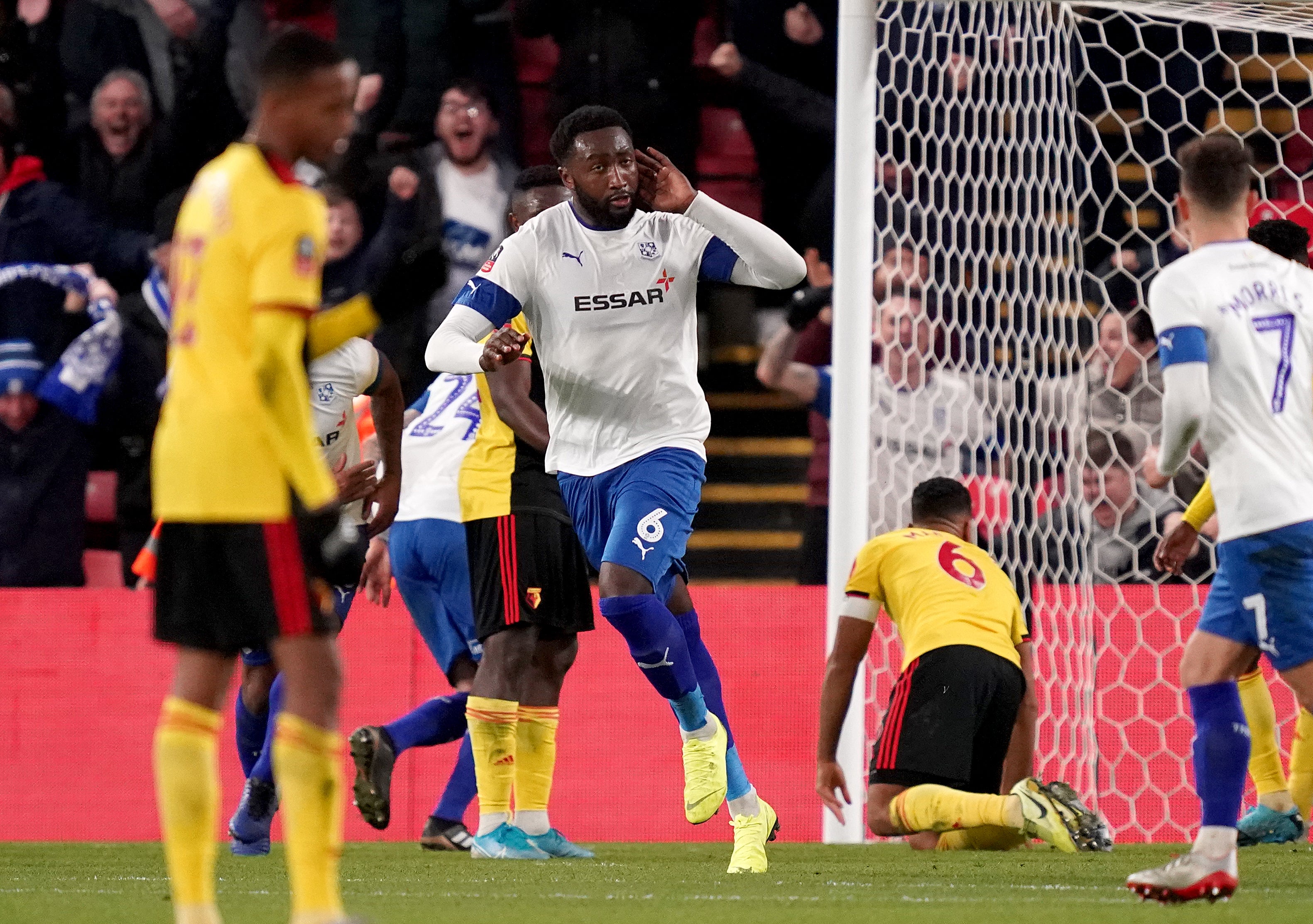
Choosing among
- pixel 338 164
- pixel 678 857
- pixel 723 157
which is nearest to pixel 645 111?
pixel 723 157

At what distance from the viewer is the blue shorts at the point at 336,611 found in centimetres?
636

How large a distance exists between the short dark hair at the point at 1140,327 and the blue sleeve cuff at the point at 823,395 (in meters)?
1.38

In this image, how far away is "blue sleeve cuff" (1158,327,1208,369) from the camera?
13.2 ft

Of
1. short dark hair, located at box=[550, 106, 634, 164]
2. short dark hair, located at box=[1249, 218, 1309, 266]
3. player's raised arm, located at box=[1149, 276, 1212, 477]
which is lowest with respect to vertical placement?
player's raised arm, located at box=[1149, 276, 1212, 477]

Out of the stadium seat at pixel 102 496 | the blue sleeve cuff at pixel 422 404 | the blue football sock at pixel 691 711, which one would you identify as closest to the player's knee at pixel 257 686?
the blue sleeve cuff at pixel 422 404

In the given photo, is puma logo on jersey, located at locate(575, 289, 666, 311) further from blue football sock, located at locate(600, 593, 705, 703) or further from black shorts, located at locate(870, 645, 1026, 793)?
black shorts, located at locate(870, 645, 1026, 793)

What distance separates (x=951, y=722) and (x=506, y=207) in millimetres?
4145

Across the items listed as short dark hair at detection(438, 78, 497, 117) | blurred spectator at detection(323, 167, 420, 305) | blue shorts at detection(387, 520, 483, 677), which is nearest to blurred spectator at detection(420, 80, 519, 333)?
short dark hair at detection(438, 78, 497, 117)

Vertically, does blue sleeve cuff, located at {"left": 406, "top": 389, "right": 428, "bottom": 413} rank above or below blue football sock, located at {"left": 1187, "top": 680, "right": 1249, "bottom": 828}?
above

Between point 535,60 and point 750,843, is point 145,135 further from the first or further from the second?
point 750,843

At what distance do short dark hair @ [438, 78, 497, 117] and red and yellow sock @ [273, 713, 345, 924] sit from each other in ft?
21.2

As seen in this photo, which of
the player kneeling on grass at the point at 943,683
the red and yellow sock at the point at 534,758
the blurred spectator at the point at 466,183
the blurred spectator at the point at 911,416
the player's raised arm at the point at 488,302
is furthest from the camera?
the blurred spectator at the point at 466,183

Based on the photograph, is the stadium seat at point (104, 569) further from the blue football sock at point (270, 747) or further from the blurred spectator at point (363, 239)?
the blue football sock at point (270, 747)

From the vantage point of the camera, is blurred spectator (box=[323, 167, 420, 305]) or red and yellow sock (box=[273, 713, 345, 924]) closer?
red and yellow sock (box=[273, 713, 345, 924])
